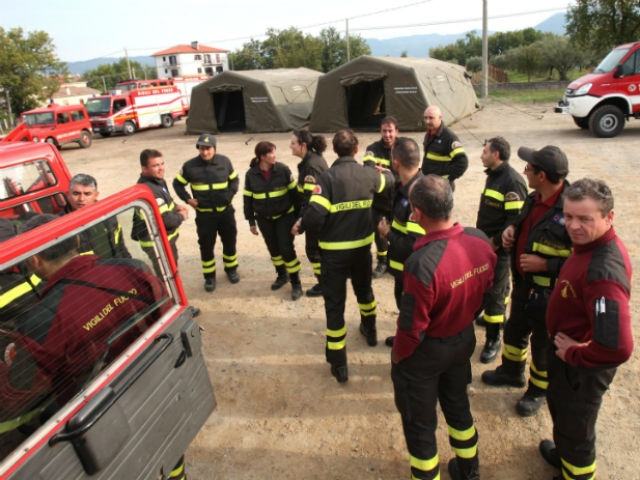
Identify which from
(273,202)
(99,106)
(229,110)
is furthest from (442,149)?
(99,106)

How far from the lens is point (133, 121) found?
20391mm

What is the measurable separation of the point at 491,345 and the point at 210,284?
3141 millimetres

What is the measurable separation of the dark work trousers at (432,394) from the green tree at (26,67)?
33.1 m

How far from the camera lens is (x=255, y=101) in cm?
1661

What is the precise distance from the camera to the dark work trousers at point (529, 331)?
9.30 ft

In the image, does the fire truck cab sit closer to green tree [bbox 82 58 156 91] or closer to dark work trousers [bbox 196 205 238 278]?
dark work trousers [bbox 196 205 238 278]

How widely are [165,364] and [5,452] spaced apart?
68cm

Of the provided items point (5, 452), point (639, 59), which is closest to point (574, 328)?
point (5, 452)

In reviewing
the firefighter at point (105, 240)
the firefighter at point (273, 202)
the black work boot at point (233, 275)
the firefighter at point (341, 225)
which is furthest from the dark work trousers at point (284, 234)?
Result: the firefighter at point (105, 240)

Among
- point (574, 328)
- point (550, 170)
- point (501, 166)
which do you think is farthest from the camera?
point (501, 166)

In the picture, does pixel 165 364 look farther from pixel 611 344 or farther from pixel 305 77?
pixel 305 77

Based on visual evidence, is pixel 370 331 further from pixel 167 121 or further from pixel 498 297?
pixel 167 121

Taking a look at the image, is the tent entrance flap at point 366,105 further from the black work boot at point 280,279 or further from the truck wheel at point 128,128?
the black work boot at point 280,279

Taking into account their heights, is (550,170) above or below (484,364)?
above
